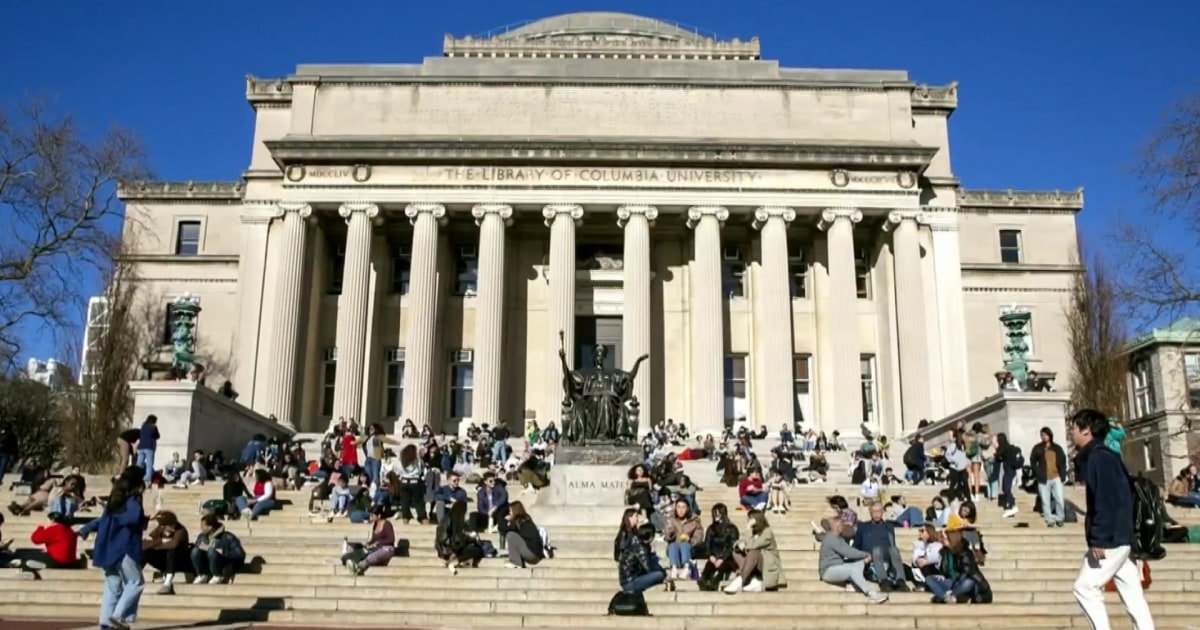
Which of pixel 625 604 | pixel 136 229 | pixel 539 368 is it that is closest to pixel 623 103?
pixel 539 368

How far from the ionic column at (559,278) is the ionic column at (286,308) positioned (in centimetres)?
956

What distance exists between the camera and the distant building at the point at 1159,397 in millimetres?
49219

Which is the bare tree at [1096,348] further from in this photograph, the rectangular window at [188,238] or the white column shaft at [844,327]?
the rectangular window at [188,238]

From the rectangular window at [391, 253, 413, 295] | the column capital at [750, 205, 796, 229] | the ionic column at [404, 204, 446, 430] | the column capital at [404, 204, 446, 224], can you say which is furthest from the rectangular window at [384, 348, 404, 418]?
the column capital at [750, 205, 796, 229]

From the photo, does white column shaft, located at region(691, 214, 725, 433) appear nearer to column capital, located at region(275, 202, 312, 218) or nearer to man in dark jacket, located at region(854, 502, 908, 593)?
column capital, located at region(275, 202, 312, 218)

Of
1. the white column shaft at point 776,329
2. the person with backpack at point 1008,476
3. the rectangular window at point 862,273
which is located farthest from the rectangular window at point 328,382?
the person with backpack at point 1008,476

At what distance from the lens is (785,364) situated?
38469mm

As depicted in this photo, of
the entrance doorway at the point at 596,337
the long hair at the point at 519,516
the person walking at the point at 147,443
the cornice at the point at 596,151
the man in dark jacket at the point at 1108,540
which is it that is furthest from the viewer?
the entrance doorway at the point at 596,337

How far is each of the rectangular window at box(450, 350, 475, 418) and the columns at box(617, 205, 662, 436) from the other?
652cm

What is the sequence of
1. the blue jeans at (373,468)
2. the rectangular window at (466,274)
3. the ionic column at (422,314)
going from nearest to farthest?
the blue jeans at (373,468)
the ionic column at (422,314)
the rectangular window at (466,274)

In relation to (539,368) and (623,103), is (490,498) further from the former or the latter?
(623,103)

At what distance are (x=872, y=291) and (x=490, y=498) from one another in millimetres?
26078

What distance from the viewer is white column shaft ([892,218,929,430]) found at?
38469 millimetres

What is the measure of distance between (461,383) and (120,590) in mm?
30370
